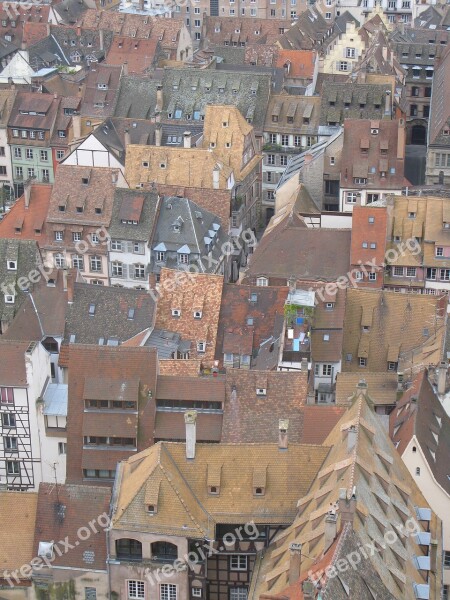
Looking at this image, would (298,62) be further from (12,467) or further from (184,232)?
(12,467)

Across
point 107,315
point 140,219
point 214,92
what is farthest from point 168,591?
point 214,92

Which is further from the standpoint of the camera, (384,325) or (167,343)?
(384,325)

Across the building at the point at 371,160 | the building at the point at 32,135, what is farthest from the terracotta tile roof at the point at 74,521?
the building at the point at 32,135

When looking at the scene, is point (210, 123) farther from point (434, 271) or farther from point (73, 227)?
point (434, 271)

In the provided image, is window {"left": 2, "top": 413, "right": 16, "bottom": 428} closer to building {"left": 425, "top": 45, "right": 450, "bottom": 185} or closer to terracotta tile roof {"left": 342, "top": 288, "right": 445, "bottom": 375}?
terracotta tile roof {"left": 342, "top": 288, "right": 445, "bottom": 375}

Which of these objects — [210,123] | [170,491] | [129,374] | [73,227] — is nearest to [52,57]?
[210,123]

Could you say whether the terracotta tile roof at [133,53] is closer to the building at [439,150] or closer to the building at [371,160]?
the building at [439,150]
